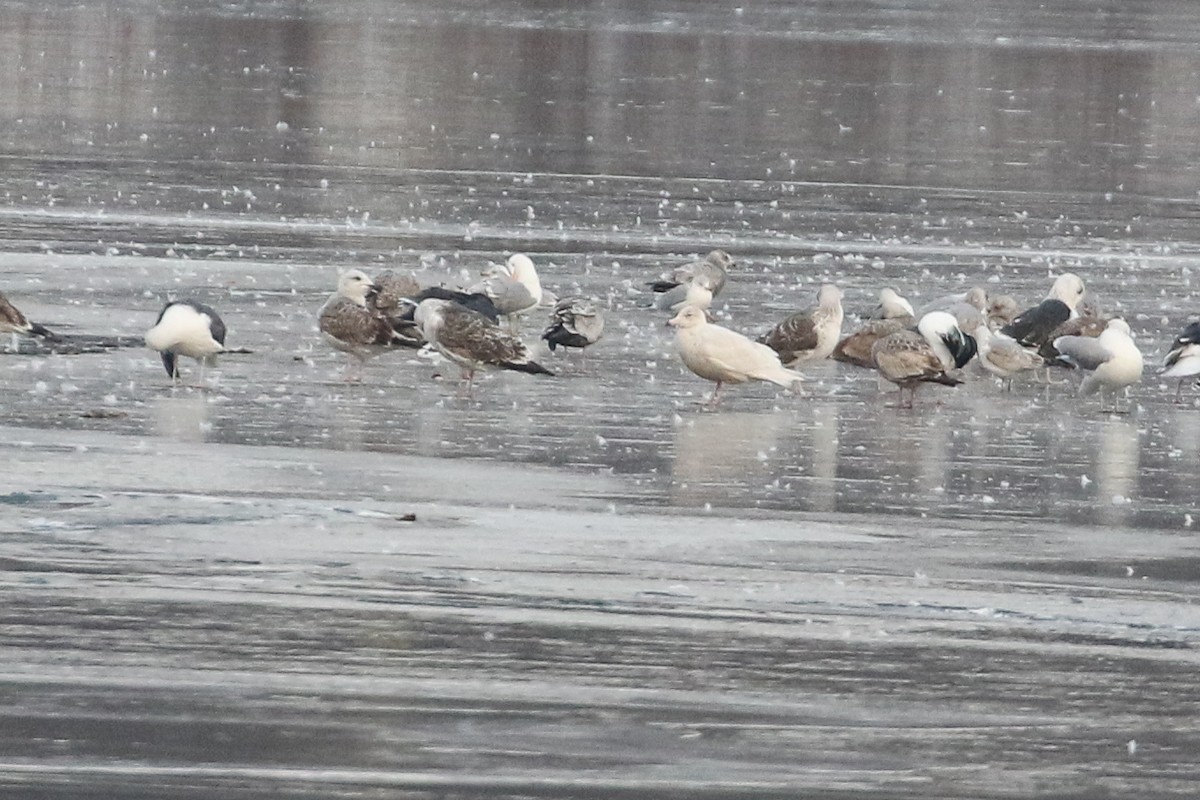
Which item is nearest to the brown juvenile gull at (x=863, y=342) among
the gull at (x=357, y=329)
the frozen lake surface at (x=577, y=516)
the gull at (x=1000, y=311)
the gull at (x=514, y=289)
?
the frozen lake surface at (x=577, y=516)

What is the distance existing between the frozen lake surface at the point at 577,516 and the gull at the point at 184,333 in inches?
6.1

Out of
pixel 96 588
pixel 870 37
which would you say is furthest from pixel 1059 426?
pixel 870 37

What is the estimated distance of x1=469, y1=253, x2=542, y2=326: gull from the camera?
14.0 metres

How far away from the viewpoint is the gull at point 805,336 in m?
12.7

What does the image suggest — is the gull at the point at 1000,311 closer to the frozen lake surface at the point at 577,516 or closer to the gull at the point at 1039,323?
the gull at the point at 1039,323

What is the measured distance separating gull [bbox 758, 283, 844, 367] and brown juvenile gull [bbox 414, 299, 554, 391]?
1.22 m

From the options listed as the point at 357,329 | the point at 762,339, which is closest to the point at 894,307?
the point at 762,339

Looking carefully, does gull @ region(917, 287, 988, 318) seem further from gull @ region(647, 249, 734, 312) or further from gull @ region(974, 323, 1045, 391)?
gull @ region(647, 249, 734, 312)

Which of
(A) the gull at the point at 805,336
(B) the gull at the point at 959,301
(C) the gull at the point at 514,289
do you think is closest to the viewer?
(A) the gull at the point at 805,336

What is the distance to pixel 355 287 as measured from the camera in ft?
42.5

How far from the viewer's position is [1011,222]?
20.5m

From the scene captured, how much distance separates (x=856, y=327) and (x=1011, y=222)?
654 cm

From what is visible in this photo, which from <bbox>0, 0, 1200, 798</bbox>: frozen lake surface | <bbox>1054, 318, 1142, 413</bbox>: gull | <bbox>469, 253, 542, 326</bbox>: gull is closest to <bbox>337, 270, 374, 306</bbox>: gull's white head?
<bbox>0, 0, 1200, 798</bbox>: frozen lake surface

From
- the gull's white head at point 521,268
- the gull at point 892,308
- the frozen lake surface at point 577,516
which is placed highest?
the gull's white head at point 521,268
